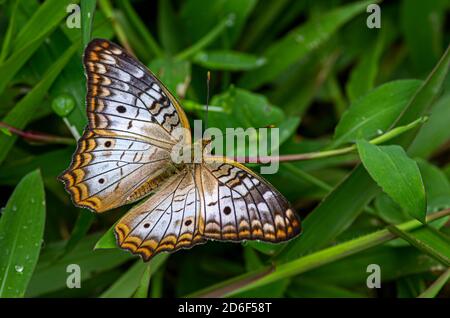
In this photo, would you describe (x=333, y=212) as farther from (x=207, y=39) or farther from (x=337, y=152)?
(x=207, y=39)

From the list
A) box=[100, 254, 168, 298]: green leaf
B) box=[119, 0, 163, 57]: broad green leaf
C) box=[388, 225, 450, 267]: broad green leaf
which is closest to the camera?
box=[388, 225, 450, 267]: broad green leaf

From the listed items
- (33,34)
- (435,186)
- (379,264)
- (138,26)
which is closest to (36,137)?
(33,34)

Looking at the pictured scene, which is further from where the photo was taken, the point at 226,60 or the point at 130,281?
the point at 226,60

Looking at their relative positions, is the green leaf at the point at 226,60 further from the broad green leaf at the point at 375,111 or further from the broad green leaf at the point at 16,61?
the broad green leaf at the point at 16,61

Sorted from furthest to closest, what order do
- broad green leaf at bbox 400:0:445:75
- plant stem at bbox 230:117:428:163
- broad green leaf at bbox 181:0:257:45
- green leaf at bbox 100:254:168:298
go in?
broad green leaf at bbox 400:0:445:75, broad green leaf at bbox 181:0:257:45, green leaf at bbox 100:254:168:298, plant stem at bbox 230:117:428:163

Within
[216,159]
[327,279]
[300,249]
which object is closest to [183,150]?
[216,159]

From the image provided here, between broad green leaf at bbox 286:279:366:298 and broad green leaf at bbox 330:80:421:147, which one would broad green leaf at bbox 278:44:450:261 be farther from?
broad green leaf at bbox 286:279:366:298

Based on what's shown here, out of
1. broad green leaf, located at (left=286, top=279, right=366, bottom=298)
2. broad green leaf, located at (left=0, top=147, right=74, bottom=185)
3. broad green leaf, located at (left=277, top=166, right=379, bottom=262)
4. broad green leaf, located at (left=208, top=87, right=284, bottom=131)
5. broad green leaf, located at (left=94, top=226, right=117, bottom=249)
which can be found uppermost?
broad green leaf, located at (left=208, top=87, right=284, bottom=131)

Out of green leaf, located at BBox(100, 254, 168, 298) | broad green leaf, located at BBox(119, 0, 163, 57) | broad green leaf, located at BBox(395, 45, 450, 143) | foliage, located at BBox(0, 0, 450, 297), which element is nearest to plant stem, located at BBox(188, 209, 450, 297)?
foliage, located at BBox(0, 0, 450, 297)

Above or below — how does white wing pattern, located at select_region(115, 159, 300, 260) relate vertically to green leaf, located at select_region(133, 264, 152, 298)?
above
